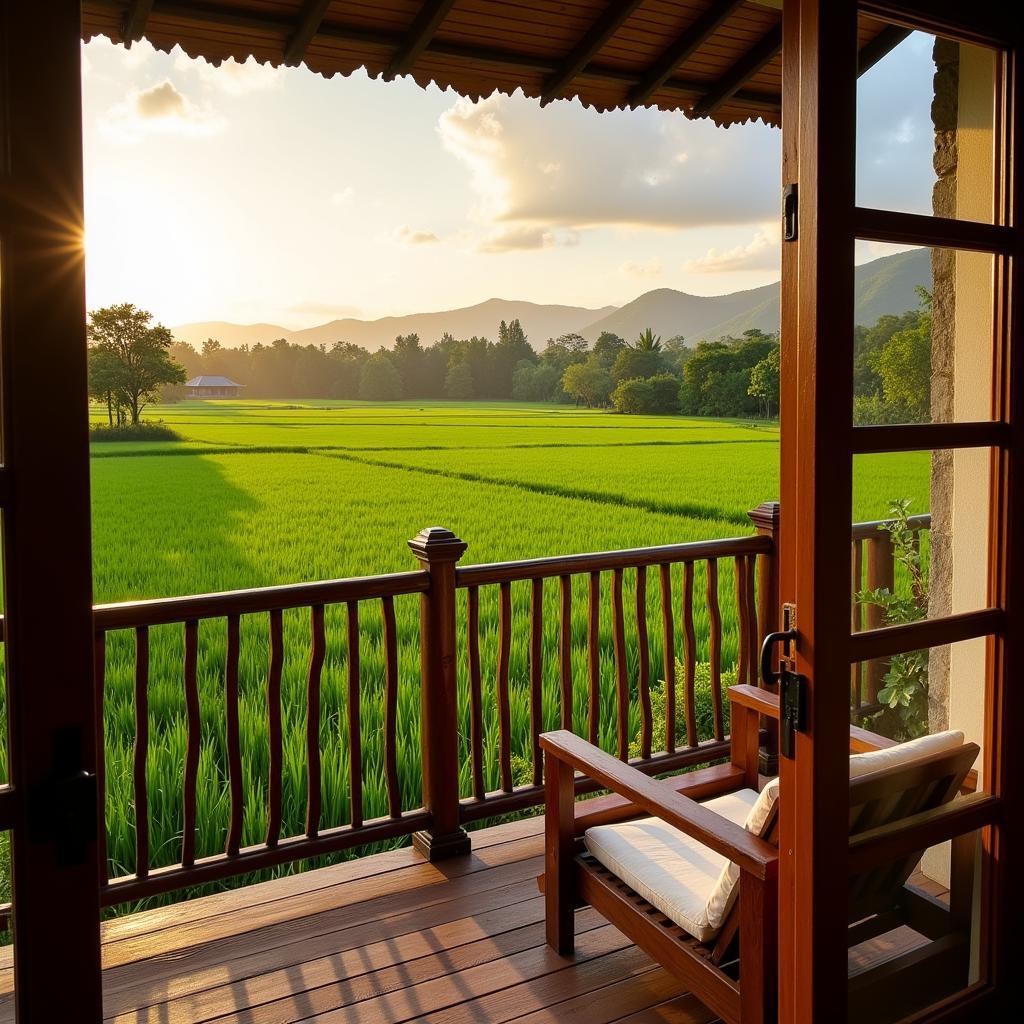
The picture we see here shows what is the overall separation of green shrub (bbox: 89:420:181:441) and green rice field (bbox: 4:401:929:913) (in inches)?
22.1

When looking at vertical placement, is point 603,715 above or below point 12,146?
below

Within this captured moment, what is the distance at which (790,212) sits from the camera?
5.05 feet

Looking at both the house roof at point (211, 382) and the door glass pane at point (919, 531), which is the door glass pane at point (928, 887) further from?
the house roof at point (211, 382)

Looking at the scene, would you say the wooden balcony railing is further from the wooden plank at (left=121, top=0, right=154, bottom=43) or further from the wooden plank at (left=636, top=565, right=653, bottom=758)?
the wooden plank at (left=121, top=0, right=154, bottom=43)

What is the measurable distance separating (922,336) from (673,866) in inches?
52.5

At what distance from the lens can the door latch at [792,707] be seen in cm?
155

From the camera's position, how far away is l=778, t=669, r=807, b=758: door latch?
1.55 m

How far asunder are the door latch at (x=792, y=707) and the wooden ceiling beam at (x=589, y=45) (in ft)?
6.41

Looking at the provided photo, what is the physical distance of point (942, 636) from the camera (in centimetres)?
171

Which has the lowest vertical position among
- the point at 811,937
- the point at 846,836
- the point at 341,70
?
the point at 811,937

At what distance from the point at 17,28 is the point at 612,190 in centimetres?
3494

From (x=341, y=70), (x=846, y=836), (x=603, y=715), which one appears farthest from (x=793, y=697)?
(x=603, y=715)

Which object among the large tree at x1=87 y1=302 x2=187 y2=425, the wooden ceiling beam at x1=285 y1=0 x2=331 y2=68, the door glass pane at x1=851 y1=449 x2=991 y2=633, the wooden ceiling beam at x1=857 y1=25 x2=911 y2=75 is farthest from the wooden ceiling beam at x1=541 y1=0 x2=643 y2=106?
the large tree at x1=87 y1=302 x2=187 y2=425

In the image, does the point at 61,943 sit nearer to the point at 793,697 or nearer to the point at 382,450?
the point at 793,697
